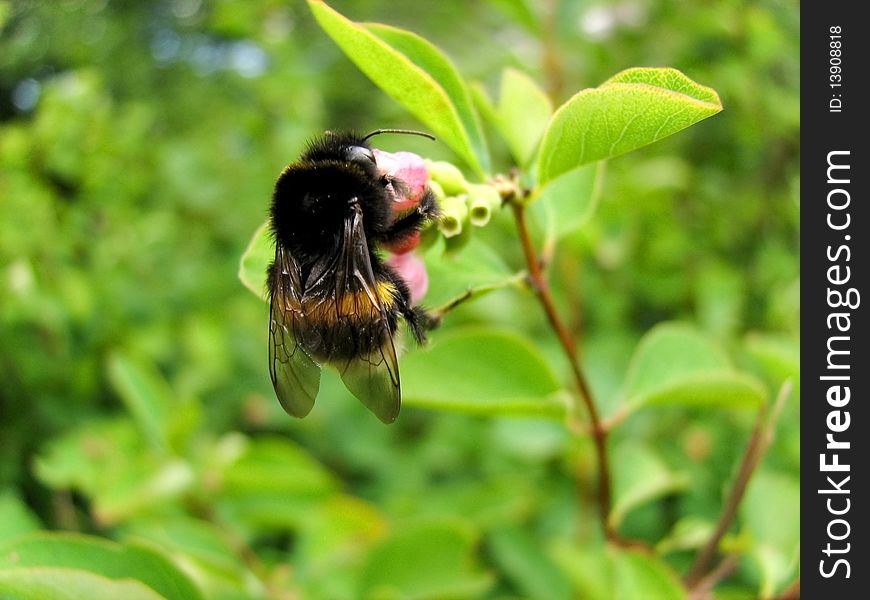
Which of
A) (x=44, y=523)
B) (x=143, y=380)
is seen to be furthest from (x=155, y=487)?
(x=44, y=523)

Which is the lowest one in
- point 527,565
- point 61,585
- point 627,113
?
point 61,585

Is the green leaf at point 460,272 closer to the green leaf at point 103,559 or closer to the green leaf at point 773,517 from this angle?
the green leaf at point 103,559

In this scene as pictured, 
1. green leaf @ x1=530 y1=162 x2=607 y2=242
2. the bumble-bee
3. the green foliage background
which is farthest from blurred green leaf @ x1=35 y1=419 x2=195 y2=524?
green leaf @ x1=530 y1=162 x2=607 y2=242

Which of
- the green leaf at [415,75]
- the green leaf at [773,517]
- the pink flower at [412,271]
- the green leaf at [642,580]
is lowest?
the green leaf at [642,580]

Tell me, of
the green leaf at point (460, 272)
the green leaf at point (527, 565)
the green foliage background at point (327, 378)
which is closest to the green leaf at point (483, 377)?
the green foliage background at point (327, 378)

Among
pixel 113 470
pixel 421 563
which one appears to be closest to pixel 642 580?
pixel 421 563

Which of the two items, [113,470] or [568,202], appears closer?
[568,202]

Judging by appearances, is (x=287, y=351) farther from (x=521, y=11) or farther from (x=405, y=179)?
(x=521, y=11)
